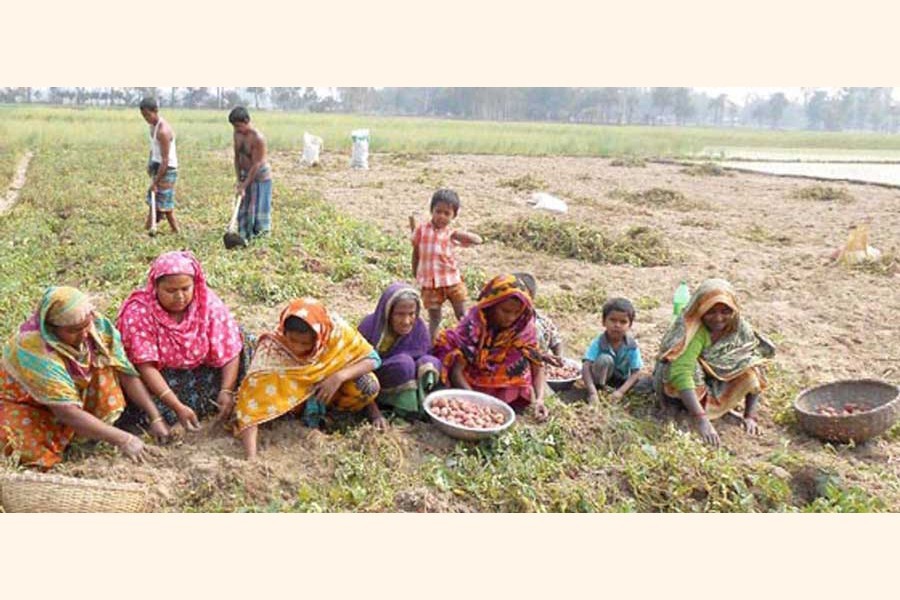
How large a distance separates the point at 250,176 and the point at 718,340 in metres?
5.10

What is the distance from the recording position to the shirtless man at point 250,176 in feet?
24.5

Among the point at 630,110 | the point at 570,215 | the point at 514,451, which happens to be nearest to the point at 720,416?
the point at 514,451

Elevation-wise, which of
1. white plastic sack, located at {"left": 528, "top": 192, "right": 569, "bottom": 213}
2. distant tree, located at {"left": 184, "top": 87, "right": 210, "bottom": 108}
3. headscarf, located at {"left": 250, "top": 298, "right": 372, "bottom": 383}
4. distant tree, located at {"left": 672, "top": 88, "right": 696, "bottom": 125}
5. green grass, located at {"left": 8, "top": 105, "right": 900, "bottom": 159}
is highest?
distant tree, located at {"left": 672, "top": 88, "right": 696, "bottom": 125}

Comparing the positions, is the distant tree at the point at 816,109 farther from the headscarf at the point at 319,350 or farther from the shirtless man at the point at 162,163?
the headscarf at the point at 319,350

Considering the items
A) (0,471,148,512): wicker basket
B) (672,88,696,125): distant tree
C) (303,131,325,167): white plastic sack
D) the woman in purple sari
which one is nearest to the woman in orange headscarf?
the woman in purple sari

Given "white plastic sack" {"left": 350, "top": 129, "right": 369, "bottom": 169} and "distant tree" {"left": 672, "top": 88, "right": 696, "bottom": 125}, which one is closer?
"white plastic sack" {"left": 350, "top": 129, "right": 369, "bottom": 169}

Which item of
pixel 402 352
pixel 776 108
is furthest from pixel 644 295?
pixel 776 108

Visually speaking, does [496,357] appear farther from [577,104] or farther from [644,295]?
[577,104]

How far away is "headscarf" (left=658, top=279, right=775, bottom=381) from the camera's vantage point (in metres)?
3.94

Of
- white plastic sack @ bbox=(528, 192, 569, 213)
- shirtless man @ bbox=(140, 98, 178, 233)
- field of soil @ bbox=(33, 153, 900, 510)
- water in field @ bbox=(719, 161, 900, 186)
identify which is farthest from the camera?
water in field @ bbox=(719, 161, 900, 186)

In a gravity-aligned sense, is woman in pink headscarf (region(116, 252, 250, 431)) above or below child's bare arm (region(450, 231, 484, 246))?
below

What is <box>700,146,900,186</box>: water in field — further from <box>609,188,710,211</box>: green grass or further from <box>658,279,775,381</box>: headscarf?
<box>658,279,775,381</box>: headscarf

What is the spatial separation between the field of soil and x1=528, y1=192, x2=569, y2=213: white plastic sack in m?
0.24

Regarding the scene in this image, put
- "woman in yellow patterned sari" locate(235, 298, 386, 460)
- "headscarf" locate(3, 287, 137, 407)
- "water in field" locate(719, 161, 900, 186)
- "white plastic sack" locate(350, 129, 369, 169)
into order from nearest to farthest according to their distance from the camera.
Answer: "headscarf" locate(3, 287, 137, 407) → "woman in yellow patterned sari" locate(235, 298, 386, 460) → "white plastic sack" locate(350, 129, 369, 169) → "water in field" locate(719, 161, 900, 186)
